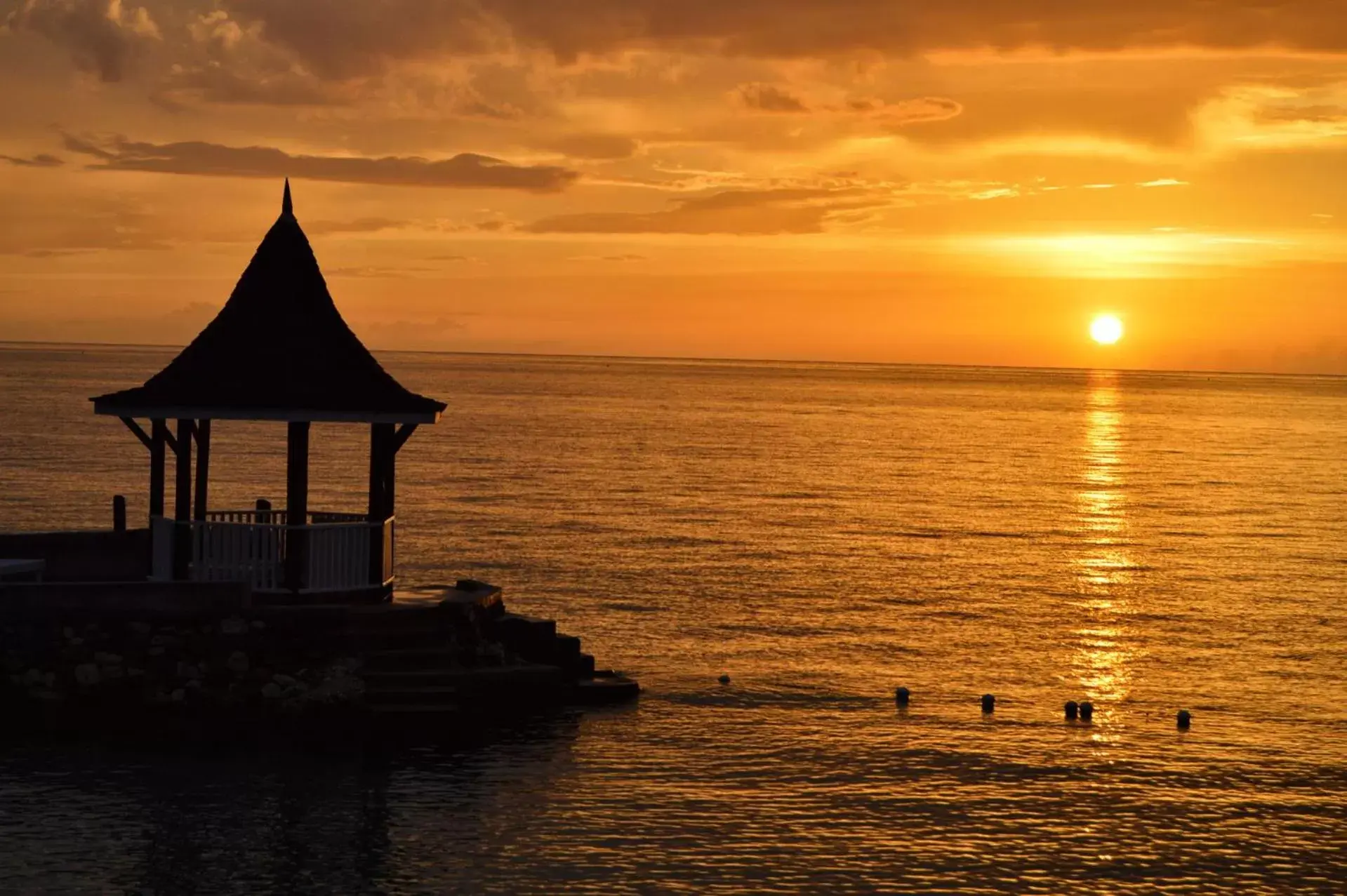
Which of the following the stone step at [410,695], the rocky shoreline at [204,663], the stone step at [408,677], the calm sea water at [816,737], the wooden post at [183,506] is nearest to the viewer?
the calm sea water at [816,737]

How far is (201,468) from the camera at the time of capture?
29344 mm

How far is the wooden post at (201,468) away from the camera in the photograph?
28094 millimetres

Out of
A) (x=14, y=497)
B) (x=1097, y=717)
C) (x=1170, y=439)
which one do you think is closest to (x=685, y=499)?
(x=14, y=497)

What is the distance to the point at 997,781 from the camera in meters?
23.4

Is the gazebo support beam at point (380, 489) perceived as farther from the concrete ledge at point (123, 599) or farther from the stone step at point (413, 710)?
the stone step at point (413, 710)

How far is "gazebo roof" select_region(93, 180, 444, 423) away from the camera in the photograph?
84.0ft

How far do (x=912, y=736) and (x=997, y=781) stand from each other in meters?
2.90

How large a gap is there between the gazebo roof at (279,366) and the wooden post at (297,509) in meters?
0.55

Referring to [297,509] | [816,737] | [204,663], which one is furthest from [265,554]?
[816,737]

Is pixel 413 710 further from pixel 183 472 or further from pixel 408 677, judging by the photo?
pixel 183 472

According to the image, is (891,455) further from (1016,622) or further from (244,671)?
(244,671)

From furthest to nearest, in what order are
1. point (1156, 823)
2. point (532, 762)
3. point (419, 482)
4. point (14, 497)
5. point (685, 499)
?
point (419, 482)
point (685, 499)
point (14, 497)
point (532, 762)
point (1156, 823)

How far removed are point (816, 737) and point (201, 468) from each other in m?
12.3

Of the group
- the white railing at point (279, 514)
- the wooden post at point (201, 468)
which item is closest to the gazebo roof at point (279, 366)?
the wooden post at point (201, 468)
